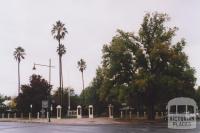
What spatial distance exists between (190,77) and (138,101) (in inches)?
318

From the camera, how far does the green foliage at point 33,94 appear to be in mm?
89562

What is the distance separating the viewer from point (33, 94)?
9012cm

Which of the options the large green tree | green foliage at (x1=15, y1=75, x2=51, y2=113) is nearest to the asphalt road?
the large green tree

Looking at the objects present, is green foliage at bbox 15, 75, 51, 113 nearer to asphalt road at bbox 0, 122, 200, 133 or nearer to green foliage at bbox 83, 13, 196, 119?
green foliage at bbox 83, 13, 196, 119

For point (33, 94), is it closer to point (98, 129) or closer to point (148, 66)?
point (148, 66)

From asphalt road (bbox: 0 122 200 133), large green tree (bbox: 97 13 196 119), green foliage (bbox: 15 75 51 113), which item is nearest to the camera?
asphalt road (bbox: 0 122 200 133)

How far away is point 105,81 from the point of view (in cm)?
6556

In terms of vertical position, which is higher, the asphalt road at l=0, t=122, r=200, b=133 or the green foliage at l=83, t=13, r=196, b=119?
the green foliage at l=83, t=13, r=196, b=119

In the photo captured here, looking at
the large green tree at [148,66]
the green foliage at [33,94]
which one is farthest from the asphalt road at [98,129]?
the green foliage at [33,94]

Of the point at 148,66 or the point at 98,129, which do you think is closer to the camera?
the point at 98,129

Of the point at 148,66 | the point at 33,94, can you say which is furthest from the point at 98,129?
the point at 33,94

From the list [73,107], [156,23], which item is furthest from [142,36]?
[73,107]

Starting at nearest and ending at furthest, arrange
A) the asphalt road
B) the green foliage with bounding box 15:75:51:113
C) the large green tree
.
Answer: the asphalt road < the large green tree < the green foliage with bounding box 15:75:51:113

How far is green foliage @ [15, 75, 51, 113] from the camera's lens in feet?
294
